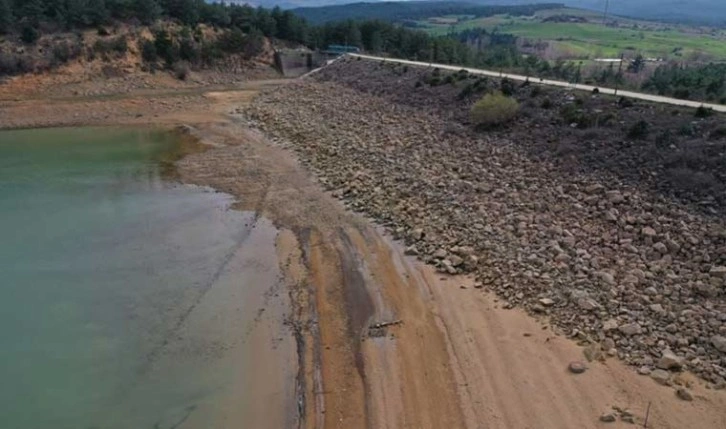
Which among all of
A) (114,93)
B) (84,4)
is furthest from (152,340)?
(84,4)

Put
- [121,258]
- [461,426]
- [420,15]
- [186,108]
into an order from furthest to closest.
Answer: [420,15], [186,108], [121,258], [461,426]

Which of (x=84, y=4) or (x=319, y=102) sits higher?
(x=84, y=4)

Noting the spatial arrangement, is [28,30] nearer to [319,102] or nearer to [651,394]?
[319,102]

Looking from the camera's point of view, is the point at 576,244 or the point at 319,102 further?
the point at 319,102

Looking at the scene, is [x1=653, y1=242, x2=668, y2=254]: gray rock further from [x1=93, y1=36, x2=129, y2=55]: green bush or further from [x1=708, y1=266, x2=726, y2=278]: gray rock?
[x1=93, y1=36, x2=129, y2=55]: green bush

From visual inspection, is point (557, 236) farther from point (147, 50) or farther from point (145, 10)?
point (145, 10)

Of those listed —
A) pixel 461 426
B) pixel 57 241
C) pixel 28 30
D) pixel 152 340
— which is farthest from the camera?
pixel 28 30

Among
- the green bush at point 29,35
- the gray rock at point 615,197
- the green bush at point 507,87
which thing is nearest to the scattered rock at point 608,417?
the gray rock at point 615,197

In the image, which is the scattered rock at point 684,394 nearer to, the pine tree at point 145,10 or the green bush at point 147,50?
the green bush at point 147,50
